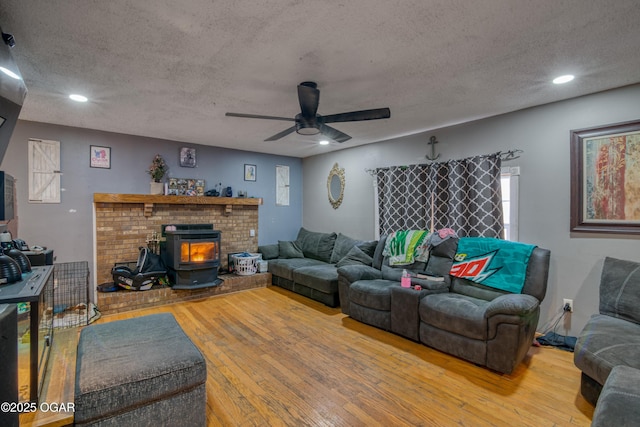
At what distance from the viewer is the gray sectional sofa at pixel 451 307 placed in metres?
2.46

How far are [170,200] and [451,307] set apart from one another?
4.21 metres

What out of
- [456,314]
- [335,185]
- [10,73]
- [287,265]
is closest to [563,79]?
[456,314]

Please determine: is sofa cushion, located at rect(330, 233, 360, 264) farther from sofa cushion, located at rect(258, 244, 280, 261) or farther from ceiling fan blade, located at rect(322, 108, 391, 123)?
ceiling fan blade, located at rect(322, 108, 391, 123)

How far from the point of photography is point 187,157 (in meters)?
5.04

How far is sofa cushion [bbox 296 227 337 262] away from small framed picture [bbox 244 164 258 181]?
4.95 feet

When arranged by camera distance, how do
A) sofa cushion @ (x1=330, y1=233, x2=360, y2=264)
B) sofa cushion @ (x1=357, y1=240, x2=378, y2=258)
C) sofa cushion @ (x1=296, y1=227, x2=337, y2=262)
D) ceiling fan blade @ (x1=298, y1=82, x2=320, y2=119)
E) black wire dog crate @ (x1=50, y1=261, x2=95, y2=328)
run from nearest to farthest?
1. ceiling fan blade @ (x1=298, y1=82, x2=320, y2=119)
2. black wire dog crate @ (x1=50, y1=261, x2=95, y2=328)
3. sofa cushion @ (x1=357, y1=240, x2=378, y2=258)
4. sofa cushion @ (x1=330, y1=233, x2=360, y2=264)
5. sofa cushion @ (x1=296, y1=227, x2=337, y2=262)

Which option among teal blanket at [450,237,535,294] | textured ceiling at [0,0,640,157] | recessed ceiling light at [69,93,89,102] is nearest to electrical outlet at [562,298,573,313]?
teal blanket at [450,237,535,294]

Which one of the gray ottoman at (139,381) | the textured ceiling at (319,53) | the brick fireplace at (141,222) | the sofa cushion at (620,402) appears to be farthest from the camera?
the brick fireplace at (141,222)

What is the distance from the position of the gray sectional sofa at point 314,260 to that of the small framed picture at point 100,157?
→ 278 centimetres

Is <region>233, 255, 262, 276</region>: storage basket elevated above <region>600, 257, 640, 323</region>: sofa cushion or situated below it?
below

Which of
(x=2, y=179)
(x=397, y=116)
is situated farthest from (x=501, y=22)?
(x=2, y=179)

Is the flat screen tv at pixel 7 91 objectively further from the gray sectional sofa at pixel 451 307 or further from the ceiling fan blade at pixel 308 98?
the gray sectional sofa at pixel 451 307

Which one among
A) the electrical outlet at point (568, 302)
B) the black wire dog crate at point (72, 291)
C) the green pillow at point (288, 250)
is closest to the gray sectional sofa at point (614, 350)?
the electrical outlet at point (568, 302)

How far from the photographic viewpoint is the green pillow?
569 cm
